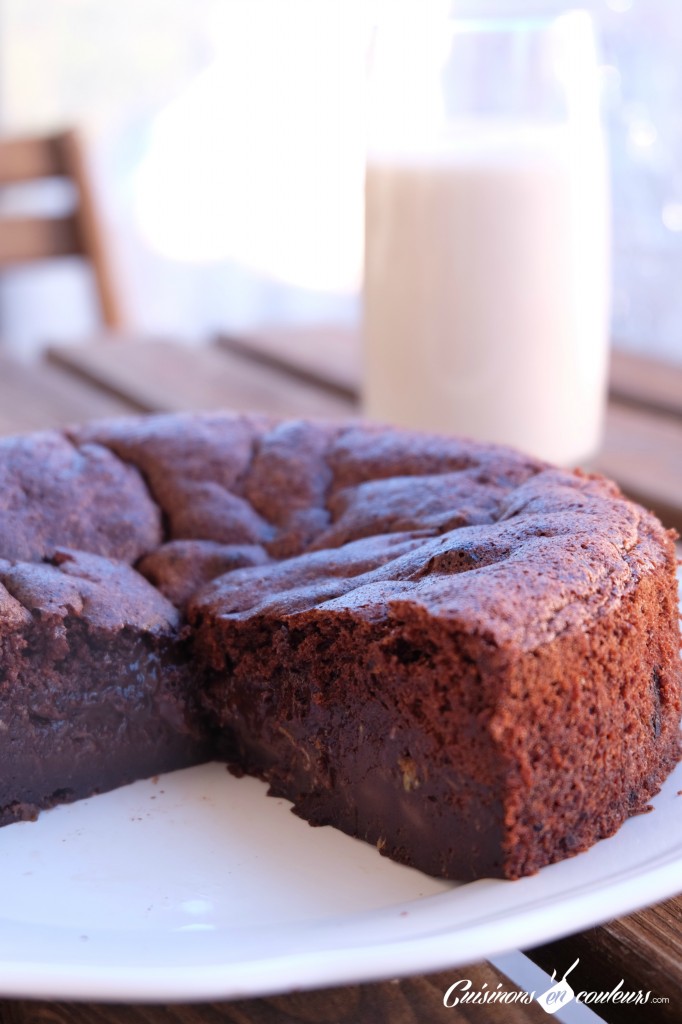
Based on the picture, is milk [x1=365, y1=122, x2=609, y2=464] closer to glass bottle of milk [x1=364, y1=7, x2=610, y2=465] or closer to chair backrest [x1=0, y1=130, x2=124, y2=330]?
glass bottle of milk [x1=364, y1=7, x2=610, y2=465]

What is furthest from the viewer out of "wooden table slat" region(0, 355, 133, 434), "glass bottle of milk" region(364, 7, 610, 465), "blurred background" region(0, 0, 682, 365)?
"blurred background" region(0, 0, 682, 365)

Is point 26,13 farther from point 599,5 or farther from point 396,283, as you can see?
point 396,283

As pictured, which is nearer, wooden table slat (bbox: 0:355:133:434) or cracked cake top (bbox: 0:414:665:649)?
cracked cake top (bbox: 0:414:665:649)

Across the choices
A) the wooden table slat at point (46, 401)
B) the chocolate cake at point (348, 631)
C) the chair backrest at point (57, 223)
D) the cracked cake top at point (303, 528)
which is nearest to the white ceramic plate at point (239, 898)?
the chocolate cake at point (348, 631)

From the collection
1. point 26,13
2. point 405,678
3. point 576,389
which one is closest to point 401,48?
point 576,389

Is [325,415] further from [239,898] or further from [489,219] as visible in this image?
[239,898]

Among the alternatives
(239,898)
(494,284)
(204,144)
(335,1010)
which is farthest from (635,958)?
(204,144)

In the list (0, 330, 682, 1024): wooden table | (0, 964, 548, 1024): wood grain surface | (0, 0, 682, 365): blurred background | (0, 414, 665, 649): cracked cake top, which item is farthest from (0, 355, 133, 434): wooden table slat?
(0, 0, 682, 365): blurred background
